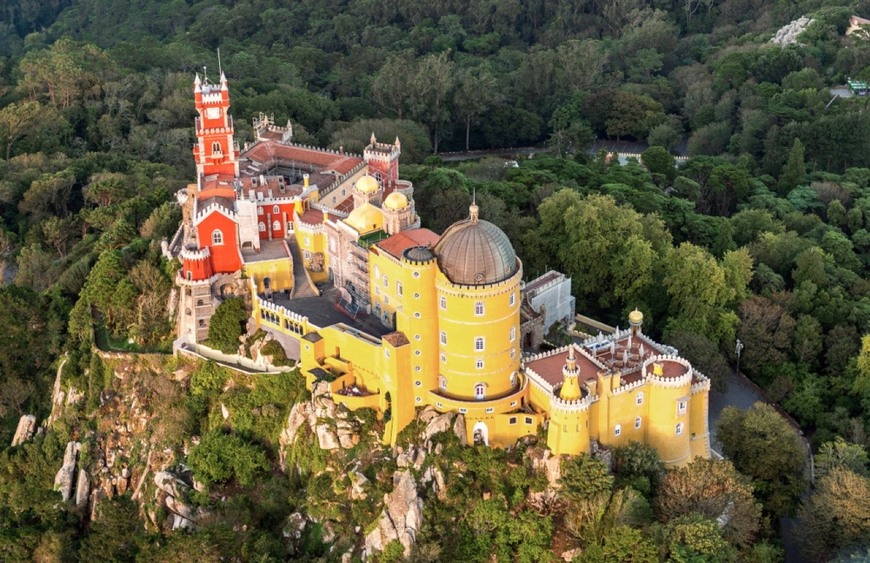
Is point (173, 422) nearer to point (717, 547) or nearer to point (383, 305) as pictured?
point (383, 305)

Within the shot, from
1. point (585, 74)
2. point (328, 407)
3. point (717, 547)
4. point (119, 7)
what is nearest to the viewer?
point (717, 547)

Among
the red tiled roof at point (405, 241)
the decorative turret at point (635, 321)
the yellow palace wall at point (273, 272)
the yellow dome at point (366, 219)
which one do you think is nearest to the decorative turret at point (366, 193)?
the yellow dome at point (366, 219)

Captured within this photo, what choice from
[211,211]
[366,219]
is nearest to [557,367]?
[366,219]

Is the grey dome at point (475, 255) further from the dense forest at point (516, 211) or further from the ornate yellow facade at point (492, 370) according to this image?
the dense forest at point (516, 211)

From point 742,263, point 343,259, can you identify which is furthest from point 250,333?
point 742,263

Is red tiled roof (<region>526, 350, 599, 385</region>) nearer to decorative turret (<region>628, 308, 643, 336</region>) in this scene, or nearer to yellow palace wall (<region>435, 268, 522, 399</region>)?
yellow palace wall (<region>435, 268, 522, 399</region>)

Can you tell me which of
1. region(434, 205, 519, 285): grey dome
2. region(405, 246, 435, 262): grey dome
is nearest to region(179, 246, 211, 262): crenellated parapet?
region(405, 246, 435, 262): grey dome

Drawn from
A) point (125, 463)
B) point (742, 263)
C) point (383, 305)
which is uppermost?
point (383, 305)
